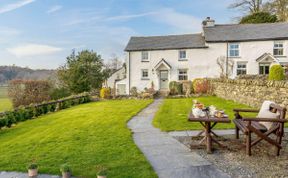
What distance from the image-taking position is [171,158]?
16.4 feet

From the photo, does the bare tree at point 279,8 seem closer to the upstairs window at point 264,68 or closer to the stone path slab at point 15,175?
the upstairs window at point 264,68

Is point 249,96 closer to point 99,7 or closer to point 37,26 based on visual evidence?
point 99,7

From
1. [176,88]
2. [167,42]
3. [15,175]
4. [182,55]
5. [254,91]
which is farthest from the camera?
[167,42]

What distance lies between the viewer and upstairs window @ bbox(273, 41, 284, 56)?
24.0 meters

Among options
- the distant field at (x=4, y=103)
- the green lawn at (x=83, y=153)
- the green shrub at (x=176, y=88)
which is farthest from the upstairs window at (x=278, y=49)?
the distant field at (x=4, y=103)

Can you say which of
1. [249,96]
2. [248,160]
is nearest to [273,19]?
[249,96]

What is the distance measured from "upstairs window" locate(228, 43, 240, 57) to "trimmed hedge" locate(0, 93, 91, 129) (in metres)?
16.0

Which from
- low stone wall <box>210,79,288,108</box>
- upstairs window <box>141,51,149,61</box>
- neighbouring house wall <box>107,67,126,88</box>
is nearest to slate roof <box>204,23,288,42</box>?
upstairs window <box>141,51,149,61</box>

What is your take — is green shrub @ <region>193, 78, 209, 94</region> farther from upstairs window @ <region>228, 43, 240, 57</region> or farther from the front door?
upstairs window @ <region>228, 43, 240, 57</region>

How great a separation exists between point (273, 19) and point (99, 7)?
2700 centimetres

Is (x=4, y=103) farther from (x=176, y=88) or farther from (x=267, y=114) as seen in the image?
(x=267, y=114)

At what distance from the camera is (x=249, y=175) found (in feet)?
13.4

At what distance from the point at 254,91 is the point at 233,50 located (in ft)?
45.7

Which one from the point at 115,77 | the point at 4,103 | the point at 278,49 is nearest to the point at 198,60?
the point at 278,49
